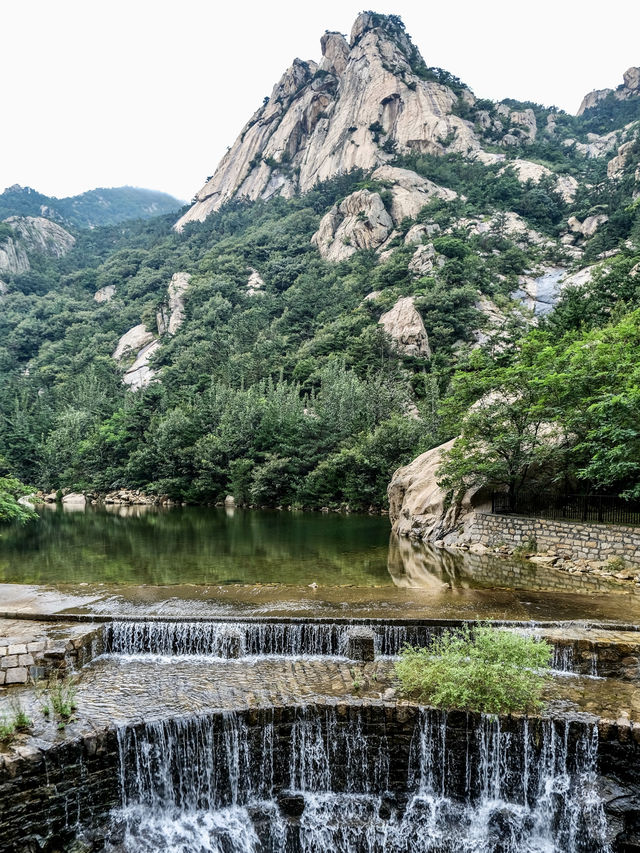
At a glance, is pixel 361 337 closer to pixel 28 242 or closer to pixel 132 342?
pixel 132 342

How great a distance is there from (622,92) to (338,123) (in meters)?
63.5

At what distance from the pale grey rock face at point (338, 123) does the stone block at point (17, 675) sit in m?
95.9

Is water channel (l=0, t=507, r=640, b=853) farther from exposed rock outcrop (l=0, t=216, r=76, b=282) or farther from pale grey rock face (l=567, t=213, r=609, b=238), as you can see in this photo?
exposed rock outcrop (l=0, t=216, r=76, b=282)

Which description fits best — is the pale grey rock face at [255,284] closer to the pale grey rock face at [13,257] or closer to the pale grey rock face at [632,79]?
the pale grey rock face at [13,257]

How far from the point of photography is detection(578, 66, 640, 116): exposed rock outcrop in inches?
4262

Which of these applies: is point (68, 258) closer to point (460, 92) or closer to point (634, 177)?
point (460, 92)

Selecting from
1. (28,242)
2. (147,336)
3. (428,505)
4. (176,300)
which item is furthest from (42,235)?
(428,505)

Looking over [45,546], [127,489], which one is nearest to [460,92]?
[127,489]

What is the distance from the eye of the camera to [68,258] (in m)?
114

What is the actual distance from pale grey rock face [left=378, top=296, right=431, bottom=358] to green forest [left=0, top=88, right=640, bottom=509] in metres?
1.27

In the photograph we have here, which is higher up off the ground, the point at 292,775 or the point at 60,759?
the point at 60,759

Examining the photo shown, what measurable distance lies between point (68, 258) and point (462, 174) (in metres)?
83.2

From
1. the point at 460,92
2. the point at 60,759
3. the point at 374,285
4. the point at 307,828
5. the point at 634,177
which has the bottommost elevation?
the point at 307,828

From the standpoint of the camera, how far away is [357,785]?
738 cm
